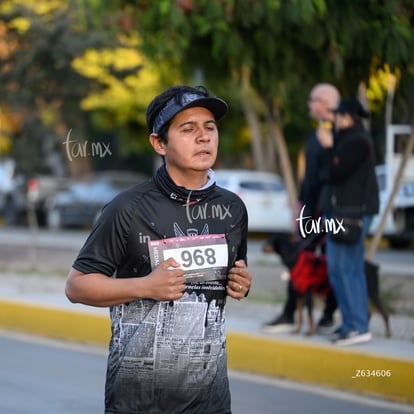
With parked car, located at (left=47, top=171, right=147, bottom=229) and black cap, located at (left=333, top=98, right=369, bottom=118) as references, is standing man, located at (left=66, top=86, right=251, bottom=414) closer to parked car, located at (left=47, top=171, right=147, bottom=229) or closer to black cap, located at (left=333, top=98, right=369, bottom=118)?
black cap, located at (left=333, top=98, right=369, bottom=118)

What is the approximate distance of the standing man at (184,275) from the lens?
143 inches

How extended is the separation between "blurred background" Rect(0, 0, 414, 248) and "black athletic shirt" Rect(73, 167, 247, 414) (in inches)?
21.0

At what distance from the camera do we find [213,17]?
10.2m

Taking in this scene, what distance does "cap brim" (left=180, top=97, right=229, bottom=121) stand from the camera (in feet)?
12.0

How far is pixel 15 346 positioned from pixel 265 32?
12.4 feet

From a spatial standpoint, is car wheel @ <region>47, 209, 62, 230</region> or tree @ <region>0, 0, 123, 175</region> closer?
tree @ <region>0, 0, 123, 175</region>

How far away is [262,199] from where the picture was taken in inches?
1016

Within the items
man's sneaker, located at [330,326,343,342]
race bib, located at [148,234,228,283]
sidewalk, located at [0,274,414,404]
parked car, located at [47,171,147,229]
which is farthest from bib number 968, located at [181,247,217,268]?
parked car, located at [47,171,147,229]

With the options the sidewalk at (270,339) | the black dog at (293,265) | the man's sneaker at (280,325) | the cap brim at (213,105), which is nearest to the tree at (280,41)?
the black dog at (293,265)

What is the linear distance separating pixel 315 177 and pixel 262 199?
1679 centimetres

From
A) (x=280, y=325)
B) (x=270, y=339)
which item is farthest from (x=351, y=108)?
(x=280, y=325)

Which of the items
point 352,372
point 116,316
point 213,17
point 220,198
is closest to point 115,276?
point 116,316

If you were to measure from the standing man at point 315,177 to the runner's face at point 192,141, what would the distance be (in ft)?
15.6

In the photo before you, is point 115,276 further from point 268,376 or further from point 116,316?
point 268,376
